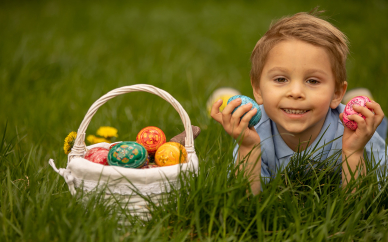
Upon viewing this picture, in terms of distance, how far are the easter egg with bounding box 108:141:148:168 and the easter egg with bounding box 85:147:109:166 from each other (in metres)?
0.10

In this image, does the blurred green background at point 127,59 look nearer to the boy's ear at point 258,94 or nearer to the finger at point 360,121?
the boy's ear at point 258,94

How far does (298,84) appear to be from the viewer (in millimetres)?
1741

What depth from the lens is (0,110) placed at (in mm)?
2939

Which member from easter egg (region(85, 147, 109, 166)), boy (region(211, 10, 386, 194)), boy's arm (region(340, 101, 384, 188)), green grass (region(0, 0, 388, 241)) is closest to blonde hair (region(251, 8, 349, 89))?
boy (region(211, 10, 386, 194))

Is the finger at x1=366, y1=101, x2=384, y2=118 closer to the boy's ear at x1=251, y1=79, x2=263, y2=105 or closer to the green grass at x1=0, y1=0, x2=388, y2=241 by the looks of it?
the green grass at x1=0, y1=0, x2=388, y2=241

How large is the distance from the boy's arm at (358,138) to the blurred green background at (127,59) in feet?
2.66

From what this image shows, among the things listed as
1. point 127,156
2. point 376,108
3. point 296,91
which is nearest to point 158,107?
point 127,156

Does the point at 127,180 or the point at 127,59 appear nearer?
the point at 127,180

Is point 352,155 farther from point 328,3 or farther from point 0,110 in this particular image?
point 328,3

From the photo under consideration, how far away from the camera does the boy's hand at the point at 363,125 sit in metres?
1.63

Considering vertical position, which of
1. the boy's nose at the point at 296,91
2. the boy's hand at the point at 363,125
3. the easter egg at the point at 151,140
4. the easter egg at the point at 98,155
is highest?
the boy's nose at the point at 296,91

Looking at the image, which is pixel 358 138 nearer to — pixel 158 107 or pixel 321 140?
pixel 321 140

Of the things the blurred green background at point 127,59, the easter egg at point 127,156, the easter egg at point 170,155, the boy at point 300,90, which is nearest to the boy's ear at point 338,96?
the boy at point 300,90

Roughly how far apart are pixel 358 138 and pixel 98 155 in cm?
132
